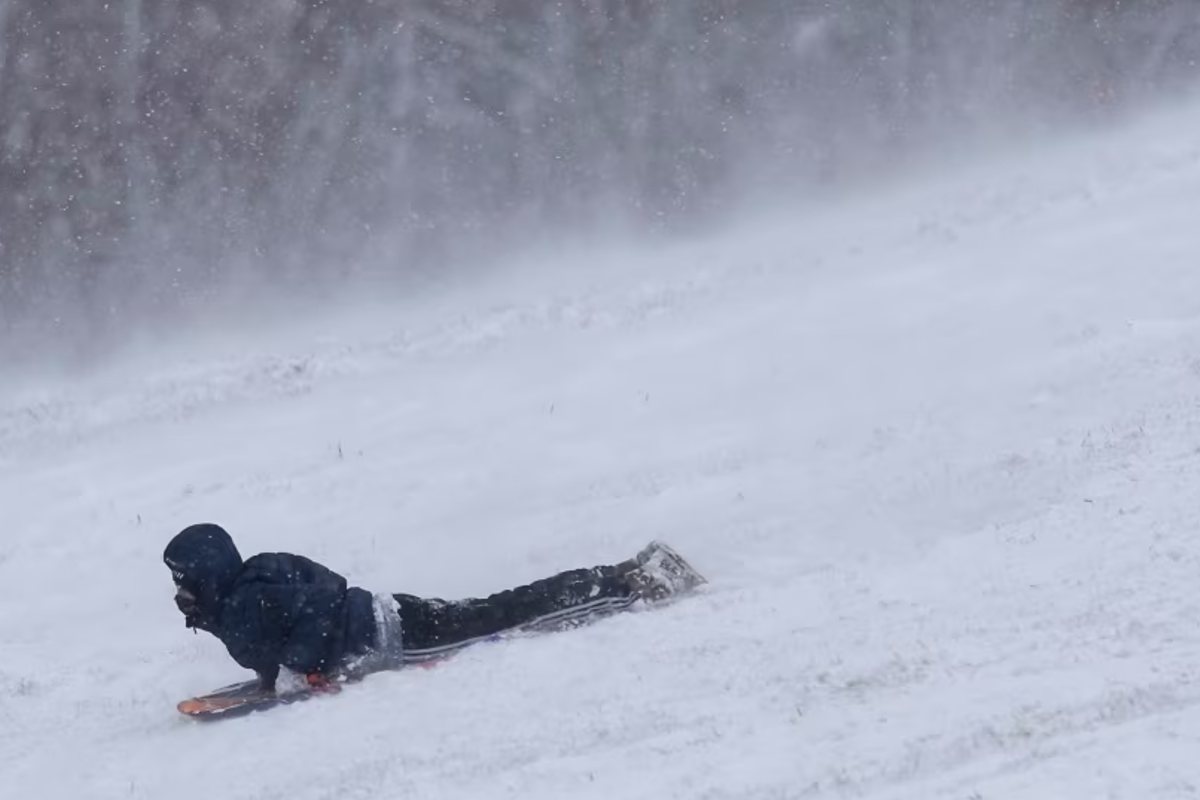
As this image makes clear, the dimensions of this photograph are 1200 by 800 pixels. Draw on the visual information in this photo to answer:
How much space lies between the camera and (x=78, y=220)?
51.2ft

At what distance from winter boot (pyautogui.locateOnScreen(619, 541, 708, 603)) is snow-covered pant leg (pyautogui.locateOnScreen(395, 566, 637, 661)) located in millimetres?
71

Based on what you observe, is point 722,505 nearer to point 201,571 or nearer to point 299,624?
point 299,624

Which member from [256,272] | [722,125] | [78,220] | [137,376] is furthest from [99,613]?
[722,125]

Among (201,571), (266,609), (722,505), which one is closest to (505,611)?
(266,609)

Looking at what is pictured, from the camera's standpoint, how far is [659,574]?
8156 mm

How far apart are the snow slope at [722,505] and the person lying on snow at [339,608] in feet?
0.53

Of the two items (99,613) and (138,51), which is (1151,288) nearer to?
(99,613)

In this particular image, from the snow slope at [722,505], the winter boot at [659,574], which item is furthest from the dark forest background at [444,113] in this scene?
the winter boot at [659,574]

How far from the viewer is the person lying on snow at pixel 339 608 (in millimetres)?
7637

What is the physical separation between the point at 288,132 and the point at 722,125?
4.72 metres

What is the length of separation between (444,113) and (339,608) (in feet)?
30.4

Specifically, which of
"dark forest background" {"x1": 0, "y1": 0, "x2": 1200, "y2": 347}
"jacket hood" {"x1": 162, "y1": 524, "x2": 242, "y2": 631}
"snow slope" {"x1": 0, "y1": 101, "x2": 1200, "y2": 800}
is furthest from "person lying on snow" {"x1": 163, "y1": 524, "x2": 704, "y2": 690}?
"dark forest background" {"x1": 0, "y1": 0, "x2": 1200, "y2": 347}

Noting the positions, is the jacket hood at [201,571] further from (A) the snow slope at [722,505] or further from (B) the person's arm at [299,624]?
(A) the snow slope at [722,505]

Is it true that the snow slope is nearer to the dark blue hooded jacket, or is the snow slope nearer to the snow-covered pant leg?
the snow-covered pant leg
